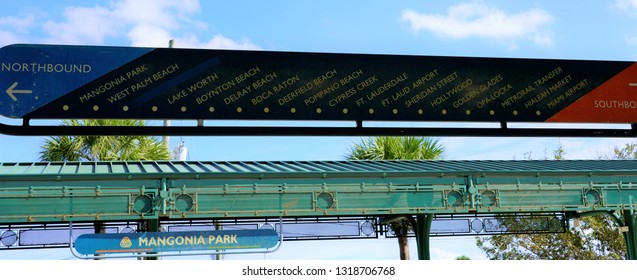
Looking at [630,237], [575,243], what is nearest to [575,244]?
[575,243]

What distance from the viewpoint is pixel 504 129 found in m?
13.1

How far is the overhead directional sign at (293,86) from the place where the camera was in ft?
40.0

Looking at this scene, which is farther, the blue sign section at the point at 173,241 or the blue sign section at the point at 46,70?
the blue sign section at the point at 173,241

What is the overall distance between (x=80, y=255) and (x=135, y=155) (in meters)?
10.8

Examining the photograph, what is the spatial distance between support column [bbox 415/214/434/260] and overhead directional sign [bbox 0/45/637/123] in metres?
5.03

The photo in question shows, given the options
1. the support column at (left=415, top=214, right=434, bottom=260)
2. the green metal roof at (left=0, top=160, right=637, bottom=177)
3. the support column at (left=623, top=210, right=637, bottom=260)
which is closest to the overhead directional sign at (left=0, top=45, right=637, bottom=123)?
the green metal roof at (left=0, top=160, right=637, bottom=177)

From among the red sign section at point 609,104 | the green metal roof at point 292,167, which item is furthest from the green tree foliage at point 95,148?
the red sign section at point 609,104

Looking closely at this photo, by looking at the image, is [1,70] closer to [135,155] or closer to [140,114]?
[140,114]

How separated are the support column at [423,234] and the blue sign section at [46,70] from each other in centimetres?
846

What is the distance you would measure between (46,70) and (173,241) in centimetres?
375

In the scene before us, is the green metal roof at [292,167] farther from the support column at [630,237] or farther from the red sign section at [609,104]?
the red sign section at [609,104]

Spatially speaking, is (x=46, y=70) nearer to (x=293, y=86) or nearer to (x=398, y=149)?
(x=293, y=86)

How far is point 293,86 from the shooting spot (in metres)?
12.8

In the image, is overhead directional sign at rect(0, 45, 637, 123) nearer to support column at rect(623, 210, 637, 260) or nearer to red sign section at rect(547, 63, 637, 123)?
red sign section at rect(547, 63, 637, 123)
